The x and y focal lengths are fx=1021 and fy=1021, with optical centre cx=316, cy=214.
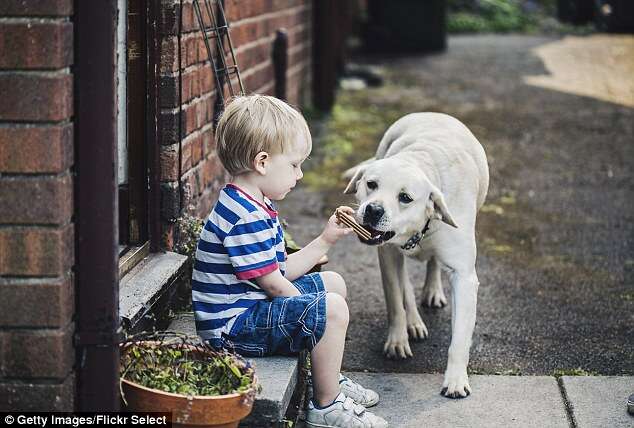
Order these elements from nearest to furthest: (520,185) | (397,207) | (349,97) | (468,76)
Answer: (397,207)
(520,185)
(349,97)
(468,76)

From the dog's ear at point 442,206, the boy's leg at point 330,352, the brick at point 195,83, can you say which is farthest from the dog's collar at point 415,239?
the brick at point 195,83

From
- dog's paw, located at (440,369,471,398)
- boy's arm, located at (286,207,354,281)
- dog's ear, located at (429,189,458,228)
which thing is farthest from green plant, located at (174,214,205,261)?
dog's paw, located at (440,369,471,398)

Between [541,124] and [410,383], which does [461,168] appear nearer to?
[410,383]

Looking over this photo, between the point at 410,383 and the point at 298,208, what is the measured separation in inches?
115

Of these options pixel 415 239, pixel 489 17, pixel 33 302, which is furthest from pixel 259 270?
pixel 489 17

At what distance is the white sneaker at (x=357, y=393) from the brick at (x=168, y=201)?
0.94 m

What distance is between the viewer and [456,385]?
13.1ft

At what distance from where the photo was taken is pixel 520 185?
7.83 metres

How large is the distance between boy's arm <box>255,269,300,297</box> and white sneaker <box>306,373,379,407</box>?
516 mm

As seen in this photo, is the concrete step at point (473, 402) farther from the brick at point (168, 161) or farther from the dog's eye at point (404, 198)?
the brick at point (168, 161)

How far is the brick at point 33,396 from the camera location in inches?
110

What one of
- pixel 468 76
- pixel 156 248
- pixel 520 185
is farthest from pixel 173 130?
pixel 468 76

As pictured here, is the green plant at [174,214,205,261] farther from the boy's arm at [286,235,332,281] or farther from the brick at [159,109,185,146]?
the boy's arm at [286,235,332,281]

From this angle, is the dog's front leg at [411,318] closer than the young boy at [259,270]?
No
